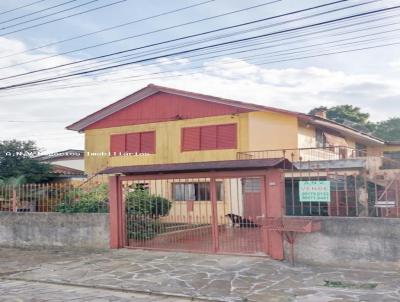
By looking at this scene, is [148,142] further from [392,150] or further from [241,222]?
[392,150]

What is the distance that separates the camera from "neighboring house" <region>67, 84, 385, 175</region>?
2127 cm

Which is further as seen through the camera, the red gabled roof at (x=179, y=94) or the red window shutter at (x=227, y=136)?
the red window shutter at (x=227, y=136)

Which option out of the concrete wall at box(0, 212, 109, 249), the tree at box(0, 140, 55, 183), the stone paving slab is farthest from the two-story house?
the stone paving slab

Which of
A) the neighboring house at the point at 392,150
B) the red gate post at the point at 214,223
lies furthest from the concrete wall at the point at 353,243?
the neighboring house at the point at 392,150

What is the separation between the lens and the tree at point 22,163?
2444 centimetres

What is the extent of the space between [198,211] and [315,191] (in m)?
3.16

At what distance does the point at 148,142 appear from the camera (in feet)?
79.5

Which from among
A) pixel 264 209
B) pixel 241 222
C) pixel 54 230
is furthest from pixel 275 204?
pixel 54 230

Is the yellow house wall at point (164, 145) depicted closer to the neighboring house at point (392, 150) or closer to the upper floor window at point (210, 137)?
the upper floor window at point (210, 137)

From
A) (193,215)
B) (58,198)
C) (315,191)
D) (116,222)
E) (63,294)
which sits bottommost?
(63,294)

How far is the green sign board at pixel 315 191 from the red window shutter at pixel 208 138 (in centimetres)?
1158

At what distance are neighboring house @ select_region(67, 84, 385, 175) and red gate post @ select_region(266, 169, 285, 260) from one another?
900 centimetres

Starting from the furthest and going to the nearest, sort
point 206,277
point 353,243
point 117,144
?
point 117,144 < point 353,243 < point 206,277

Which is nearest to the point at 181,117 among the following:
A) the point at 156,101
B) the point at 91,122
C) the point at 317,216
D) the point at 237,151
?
the point at 156,101
